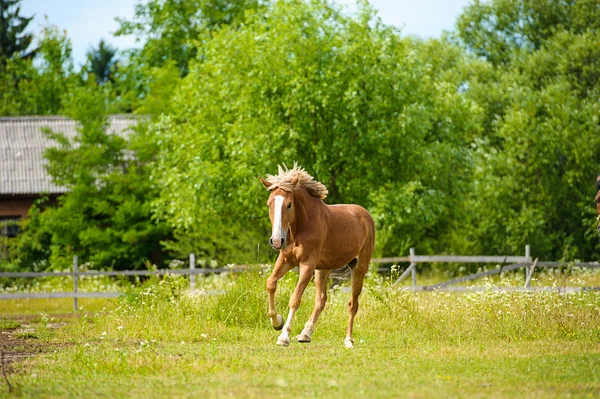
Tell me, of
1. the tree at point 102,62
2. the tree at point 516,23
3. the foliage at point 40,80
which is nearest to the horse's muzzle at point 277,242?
the tree at point 516,23

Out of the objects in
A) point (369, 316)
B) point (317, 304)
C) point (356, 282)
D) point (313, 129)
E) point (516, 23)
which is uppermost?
point (516, 23)

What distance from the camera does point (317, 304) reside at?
11.1 m

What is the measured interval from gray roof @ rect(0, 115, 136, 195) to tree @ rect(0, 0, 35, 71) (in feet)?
70.4

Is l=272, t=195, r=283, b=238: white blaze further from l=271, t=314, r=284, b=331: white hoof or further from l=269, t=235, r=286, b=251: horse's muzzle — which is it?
l=271, t=314, r=284, b=331: white hoof

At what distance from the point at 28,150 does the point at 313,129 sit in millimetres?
15341

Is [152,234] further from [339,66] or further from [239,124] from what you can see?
[339,66]

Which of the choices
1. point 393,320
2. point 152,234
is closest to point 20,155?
point 152,234

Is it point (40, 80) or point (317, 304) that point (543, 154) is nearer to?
point (317, 304)

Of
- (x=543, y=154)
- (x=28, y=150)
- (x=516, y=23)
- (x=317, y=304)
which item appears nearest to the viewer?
(x=317, y=304)

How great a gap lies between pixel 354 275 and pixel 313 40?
1469cm

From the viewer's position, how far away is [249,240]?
1048 inches

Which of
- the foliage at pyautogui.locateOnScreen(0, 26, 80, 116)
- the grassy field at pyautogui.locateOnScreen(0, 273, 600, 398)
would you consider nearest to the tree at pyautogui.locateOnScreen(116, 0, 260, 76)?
the foliage at pyautogui.locateOnScreen(0, 26, 80, 116)

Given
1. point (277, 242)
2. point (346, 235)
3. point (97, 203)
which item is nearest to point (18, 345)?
point (277, 242)

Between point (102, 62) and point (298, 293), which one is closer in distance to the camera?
point (298, 293)
